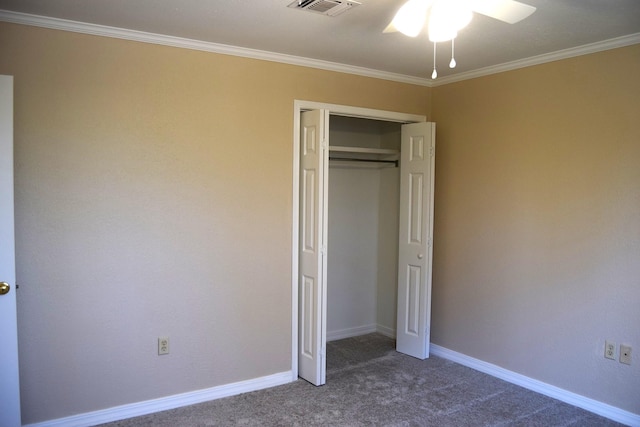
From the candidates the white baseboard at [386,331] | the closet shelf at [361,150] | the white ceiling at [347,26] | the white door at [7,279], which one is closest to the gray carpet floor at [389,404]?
the white door at [7,279]

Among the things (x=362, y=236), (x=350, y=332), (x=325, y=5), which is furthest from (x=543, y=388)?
(x=325, y=5)

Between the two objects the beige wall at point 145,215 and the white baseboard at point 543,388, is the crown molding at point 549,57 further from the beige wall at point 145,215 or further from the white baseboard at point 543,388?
the white baseboard at point 543,388

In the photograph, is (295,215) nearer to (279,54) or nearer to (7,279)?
(279,54)

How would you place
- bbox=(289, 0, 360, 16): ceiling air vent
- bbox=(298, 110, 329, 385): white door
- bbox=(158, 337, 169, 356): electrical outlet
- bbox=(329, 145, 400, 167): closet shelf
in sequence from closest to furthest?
bbox=(289, 0, 360, 16): ceiling air vent
bbox=(158, 337, 169, 356): electrical outlet
bbox=(298, 110, 329, 385): white door
bbox=(329, 145, 400, 167): closet shelf

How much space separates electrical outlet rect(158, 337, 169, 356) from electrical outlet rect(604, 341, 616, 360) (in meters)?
2.96

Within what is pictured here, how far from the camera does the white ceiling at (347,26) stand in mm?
2535

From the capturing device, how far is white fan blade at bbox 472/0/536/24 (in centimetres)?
200

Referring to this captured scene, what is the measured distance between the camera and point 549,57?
342 centimetres

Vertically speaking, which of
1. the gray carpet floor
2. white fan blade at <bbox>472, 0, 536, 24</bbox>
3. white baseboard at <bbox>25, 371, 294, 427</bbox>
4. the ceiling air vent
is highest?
the ceiling air vent

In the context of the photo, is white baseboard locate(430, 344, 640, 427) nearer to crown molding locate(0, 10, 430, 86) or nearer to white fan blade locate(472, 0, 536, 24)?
crown molding locate(0, 10, 430, 86)

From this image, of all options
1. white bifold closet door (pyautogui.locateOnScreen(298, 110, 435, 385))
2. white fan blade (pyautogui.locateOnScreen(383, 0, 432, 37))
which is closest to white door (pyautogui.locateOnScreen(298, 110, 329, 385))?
white bifold closet door (pyautogui.locateOnScreen(298, 110, 435, 385))

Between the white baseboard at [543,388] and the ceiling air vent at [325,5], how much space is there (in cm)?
299

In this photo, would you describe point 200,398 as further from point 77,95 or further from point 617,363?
point 617,363

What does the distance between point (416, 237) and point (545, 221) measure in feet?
3.64
